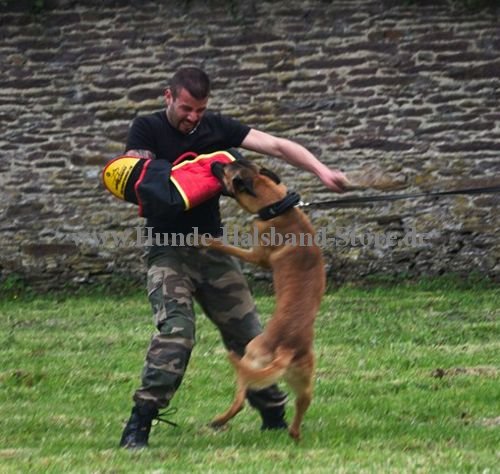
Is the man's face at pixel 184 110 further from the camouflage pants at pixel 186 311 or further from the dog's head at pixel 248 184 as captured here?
the camouflage pants at pixel 186 311

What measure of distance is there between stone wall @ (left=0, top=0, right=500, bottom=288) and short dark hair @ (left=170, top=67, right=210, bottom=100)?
301 inches

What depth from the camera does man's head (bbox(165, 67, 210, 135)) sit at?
20.2 ft

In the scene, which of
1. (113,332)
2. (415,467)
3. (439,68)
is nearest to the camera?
(415,467)

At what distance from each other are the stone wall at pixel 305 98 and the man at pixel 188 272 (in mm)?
7349

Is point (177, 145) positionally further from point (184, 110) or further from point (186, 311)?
point (186, 311)

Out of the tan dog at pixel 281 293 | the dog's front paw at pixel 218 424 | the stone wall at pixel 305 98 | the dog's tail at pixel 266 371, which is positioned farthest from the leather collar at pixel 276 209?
the stone wall at pixel 305 98

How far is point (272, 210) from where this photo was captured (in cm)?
621

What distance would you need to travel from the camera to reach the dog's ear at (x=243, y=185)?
20.4 feet

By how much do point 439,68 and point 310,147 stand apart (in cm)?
166

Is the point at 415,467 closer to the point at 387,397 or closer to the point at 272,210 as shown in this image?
the point at 272,210

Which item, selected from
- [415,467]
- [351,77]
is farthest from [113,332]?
[415,467]

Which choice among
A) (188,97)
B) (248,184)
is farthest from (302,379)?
(188,97)

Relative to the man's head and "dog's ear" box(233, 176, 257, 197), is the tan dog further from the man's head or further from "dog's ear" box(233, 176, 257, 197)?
the man's head

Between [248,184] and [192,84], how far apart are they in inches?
22.3
